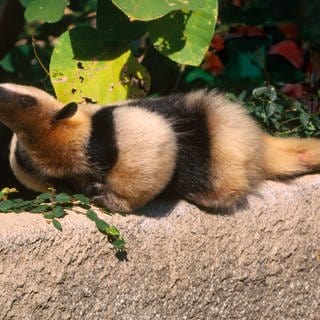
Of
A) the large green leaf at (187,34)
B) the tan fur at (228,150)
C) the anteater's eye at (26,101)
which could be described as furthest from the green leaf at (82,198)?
the large green leaf at (187,34)

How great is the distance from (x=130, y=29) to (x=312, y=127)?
3.22 feet

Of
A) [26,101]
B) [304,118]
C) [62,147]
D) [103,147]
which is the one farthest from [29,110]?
[304,118]

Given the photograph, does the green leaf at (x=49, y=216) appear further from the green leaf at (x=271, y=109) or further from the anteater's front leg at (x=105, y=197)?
the green leaf at (x=271, y=109)

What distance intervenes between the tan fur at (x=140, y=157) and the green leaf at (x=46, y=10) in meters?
0.97

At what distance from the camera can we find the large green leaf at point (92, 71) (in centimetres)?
445

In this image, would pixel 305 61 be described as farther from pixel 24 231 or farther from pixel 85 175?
pixel 24 231

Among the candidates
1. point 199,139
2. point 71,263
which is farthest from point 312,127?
point 71,263

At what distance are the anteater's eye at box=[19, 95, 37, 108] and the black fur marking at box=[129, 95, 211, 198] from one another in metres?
0.46

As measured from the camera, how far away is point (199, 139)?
367cm

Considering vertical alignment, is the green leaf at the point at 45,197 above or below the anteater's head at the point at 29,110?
below

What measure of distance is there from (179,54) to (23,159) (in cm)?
115

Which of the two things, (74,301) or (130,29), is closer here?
(74,301)

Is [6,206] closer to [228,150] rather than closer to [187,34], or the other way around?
[228,150]

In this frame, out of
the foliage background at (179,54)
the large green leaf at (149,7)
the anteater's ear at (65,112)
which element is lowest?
the foliage background at (179,54)
